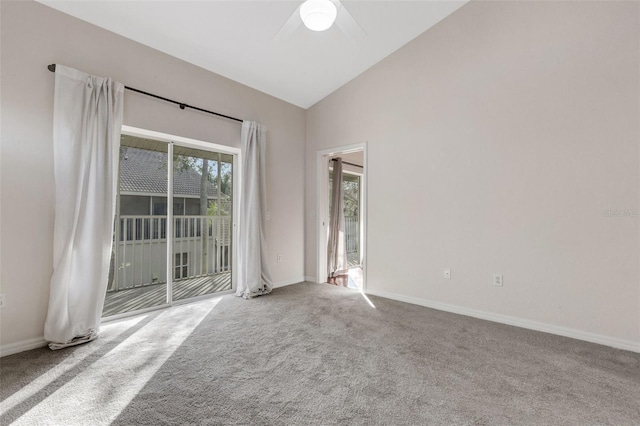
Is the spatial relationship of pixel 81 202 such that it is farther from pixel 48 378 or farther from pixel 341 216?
pixel 341 216

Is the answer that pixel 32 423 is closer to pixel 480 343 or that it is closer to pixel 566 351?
pixel 480 343

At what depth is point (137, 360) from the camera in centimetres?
208

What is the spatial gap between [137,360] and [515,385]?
8.62 feet

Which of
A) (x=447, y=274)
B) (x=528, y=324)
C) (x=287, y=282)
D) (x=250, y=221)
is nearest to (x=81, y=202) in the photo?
(x=250, y=221)

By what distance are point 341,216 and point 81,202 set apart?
374 cm

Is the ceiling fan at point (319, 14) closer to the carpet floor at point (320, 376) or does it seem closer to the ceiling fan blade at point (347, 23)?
the ceiling fan blade at point (347, 23)

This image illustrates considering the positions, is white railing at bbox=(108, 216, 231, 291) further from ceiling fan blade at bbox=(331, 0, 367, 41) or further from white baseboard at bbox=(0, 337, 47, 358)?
ceiling fan blade at bbox=(331, 0, 367, 41)

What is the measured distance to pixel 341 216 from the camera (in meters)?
5.23

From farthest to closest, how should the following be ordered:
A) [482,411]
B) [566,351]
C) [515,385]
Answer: [566,351], [515,385], [482,411]

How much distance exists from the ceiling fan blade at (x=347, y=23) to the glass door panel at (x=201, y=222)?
7.28 feet

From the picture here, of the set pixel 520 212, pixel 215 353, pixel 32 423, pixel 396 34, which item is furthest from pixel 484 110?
pixel 32 423

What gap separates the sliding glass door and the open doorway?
1515 mm

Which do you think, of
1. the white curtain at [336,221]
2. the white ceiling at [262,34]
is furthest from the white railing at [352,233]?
the white ceiling at [262,34]

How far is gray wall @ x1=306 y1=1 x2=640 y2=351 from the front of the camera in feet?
7.80
